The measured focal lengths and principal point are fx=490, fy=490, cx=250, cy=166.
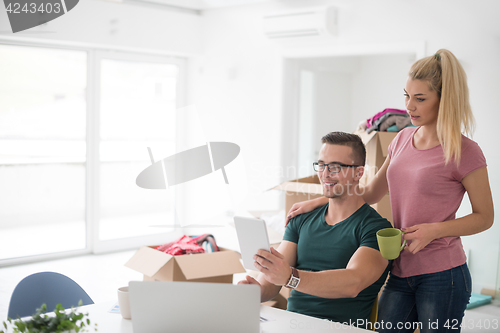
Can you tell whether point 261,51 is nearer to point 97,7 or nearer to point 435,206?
point 97,7

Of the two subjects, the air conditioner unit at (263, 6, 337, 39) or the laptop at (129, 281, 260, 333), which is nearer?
the laptop at (129, 281, 260, 333)

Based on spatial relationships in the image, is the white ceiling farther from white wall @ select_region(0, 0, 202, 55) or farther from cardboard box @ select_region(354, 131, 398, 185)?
cardboard box @ select_region(354, 131, 398, 185)

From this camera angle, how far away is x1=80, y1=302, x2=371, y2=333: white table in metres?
1.44

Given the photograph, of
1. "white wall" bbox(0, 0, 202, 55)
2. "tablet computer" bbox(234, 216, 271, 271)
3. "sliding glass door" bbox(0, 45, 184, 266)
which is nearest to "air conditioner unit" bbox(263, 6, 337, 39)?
"white wall" bbox(0, 0, 202, 55)

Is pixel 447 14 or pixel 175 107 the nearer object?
pixel 447 14

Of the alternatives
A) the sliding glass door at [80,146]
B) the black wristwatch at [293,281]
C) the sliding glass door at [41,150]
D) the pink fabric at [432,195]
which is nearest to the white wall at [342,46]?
the sliding glass door at [80,146]

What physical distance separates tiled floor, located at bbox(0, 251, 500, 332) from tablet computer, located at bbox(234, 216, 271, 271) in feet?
6.35

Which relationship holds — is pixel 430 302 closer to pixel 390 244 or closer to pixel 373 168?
pixel 390 244

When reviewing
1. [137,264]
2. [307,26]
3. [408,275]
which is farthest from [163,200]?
[408,275]

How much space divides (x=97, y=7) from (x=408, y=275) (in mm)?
3866

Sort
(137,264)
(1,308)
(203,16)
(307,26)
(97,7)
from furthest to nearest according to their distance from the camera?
1. (203,16)
2. (97,7)
3. (307,26)
4. (1,308)
5. (137,264)

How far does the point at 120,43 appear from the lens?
4.73m

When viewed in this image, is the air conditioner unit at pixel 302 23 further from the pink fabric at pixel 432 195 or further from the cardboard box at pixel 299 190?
the pink fabric at pixel 432 195

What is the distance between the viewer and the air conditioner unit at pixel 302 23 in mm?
4062
